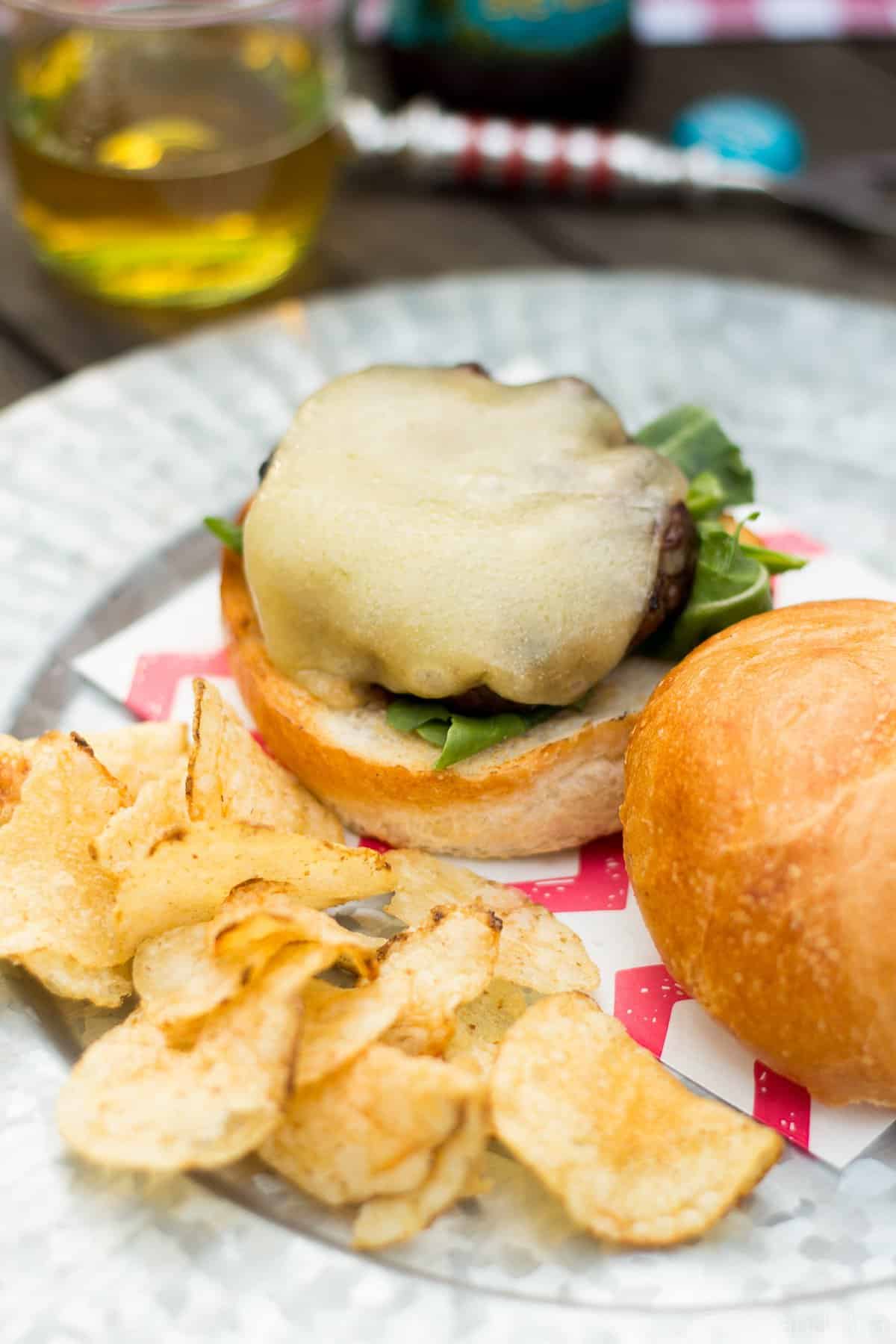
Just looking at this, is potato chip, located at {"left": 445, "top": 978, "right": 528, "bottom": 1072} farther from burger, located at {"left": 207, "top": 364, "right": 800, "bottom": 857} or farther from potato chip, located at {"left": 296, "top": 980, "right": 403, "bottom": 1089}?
burger, located at {"left": 207, "top": 364, "right": 800, "bottom": 857}

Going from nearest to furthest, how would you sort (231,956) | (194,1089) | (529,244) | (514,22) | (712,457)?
(194,1089), (231,956), (712,457), (514,22), (529,244)

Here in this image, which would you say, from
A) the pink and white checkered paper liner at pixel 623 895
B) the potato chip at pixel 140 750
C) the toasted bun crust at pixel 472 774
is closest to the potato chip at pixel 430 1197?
the pink and white checkered paper liner at pixel 623 895

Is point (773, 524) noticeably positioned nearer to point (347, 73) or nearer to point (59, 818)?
point (59, 818)

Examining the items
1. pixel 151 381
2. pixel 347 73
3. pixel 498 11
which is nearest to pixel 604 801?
pixel 151 381

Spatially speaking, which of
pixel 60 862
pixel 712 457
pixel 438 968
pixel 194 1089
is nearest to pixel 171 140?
pixel 712 457

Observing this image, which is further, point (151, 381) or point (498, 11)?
point (498, 11)

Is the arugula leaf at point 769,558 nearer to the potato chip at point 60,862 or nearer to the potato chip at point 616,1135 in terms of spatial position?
the potato chip at point 616,1135

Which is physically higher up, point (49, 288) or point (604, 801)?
point (49, 288)

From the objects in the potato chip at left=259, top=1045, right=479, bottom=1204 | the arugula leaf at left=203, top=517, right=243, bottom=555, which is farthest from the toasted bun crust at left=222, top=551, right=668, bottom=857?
the potato chip at left=259, top=1045, right=479, bottom=1204

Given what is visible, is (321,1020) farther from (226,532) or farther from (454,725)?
(226,532)
